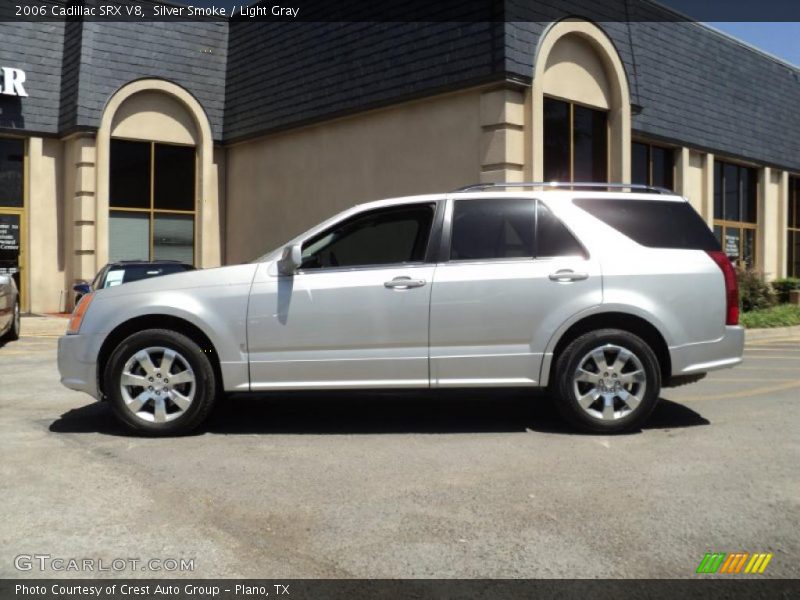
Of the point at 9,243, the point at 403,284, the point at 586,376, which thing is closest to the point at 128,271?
the point at 403,284

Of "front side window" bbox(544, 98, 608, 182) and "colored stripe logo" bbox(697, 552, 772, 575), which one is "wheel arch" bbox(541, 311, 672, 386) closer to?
"colored stripe logo" bbox(697, 552, 772, 575)

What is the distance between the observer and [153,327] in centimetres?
619

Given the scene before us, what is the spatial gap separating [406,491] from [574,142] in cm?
1056

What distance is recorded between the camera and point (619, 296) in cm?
604

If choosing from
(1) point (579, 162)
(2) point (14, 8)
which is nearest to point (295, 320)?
(1) point (579, 162)

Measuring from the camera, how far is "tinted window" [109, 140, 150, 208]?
57.4 feet

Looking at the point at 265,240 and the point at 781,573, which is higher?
the point at 265,240

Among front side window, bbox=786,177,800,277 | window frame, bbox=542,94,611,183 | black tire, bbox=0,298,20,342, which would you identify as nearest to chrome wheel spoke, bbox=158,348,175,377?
black tire, bbox=0,298,20,342

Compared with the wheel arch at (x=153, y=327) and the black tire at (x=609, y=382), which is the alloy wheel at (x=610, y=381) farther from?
the wheel arch at (x=153, y=327)

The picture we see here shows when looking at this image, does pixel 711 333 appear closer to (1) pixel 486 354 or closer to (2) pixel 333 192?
(1) pixel 486 354

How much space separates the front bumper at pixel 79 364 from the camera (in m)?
6.10

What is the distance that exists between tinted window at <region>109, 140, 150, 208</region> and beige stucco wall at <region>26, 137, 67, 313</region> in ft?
4.29

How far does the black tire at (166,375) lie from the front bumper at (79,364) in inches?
5.9

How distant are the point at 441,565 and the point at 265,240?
585 inches
